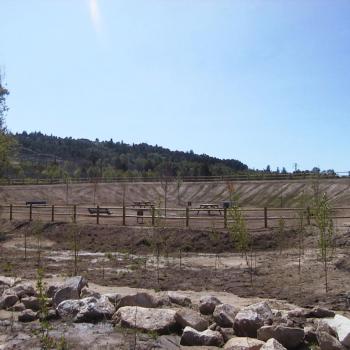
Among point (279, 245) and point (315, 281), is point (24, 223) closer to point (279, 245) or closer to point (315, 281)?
point (279, 245)

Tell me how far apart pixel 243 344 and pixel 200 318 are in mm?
1514

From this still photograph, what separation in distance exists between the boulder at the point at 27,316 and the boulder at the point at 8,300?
3.51 feet

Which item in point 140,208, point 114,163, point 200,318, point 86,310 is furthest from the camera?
point 114,163

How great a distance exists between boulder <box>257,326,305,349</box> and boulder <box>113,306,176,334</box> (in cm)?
195

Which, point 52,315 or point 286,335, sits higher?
point 286,335

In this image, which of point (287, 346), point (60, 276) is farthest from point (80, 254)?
point (287, 346)

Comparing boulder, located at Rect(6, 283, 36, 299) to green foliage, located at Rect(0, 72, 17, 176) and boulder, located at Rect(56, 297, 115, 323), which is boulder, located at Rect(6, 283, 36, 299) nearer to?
boulder, located at Rect(56, 297, 115, 323)

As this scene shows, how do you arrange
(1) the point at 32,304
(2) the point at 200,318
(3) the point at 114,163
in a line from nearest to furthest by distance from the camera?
1. (2) the point at 200,318
2. (1) the point at 32,304
3. (3) the point at 114,163

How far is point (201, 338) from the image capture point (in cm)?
948

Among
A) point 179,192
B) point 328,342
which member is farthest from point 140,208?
point 179,192

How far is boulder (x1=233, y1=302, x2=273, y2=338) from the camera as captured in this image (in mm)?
9734

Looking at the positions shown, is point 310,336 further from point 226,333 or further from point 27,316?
point 27,316

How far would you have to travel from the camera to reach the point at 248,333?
9.77m

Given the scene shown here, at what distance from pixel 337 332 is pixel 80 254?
15.1 metres
